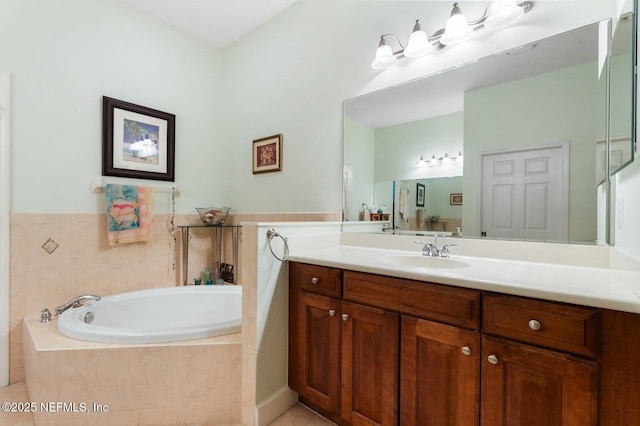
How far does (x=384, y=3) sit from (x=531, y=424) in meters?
2.27

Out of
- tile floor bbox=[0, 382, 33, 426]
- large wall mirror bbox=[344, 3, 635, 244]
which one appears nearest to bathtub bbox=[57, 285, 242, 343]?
tile floor bbox=[0, 382, 33, 426]

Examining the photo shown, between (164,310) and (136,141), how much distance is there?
1408 mm

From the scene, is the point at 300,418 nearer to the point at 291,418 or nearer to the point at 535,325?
the point at 291,418

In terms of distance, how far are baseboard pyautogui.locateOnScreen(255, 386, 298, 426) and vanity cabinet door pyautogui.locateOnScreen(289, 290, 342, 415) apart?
7cm

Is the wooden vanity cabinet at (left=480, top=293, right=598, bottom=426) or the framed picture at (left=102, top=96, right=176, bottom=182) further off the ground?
the framed picture at (left=102, top=96, right=176, bottom=182)

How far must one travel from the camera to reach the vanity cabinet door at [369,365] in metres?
1.22

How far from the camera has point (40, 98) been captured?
78.2 inches

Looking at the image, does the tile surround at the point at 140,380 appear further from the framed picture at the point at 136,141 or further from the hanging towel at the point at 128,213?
the framed picture at the point at 136,141

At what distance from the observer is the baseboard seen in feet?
4.95

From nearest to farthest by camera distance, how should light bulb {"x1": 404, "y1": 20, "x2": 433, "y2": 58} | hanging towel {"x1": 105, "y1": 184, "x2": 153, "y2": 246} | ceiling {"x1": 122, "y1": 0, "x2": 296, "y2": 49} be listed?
light bulb {"x1": 404, "y1": 20, "x2": 433, "y2": 58}, hanging towel {"x1": 105, "y1": 184, "x2": 153, "y2": 246}, ceiling {"x1": 122, "y1": 0, "x2": 296, "y2": 49}

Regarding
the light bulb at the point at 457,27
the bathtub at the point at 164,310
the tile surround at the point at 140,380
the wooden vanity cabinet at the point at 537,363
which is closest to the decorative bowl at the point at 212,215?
the bathtub at the point at 164,310

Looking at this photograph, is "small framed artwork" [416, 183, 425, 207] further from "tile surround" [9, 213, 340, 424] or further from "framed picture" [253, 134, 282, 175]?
"framed picture" [253, 134, 282, 175]

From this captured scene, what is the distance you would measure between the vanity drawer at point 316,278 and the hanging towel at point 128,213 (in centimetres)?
149

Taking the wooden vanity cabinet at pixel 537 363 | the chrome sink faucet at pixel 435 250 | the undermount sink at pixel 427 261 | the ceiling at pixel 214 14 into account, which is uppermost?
the ceiling at pixel 214 14
